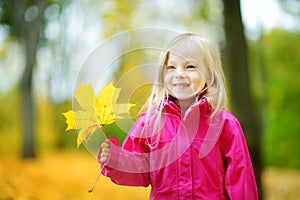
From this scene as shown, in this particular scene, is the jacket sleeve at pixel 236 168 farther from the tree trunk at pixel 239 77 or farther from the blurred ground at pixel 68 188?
the blurred ground at pixel 68 188

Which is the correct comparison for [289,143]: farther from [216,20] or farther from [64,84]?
[64,84]

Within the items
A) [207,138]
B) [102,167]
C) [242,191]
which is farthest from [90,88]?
[242,191]

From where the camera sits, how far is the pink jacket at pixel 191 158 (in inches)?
82.7

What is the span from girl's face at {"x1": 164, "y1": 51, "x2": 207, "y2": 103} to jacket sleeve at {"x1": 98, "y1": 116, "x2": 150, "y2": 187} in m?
0.25

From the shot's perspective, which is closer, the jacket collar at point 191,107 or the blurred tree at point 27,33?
the jacket collar at point 191,107

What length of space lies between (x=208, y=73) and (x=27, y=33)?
994 centimetres

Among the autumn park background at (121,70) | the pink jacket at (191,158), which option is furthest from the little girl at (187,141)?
the autumn park background at (121,70)

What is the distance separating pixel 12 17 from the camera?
1184 centimetres

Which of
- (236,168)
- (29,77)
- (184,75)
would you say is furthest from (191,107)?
(29,77)

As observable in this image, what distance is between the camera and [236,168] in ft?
A: 6.95

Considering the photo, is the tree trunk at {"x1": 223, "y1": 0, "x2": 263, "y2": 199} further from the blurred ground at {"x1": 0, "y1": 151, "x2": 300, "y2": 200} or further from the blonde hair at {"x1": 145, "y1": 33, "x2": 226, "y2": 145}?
the blonde hair at {"x1": 145, "y1": 33, "x2": 226, "y2": 145}

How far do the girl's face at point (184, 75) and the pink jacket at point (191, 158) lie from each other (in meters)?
0.08

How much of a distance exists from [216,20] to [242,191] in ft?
39.6

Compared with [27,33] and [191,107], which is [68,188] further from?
[191,107]
